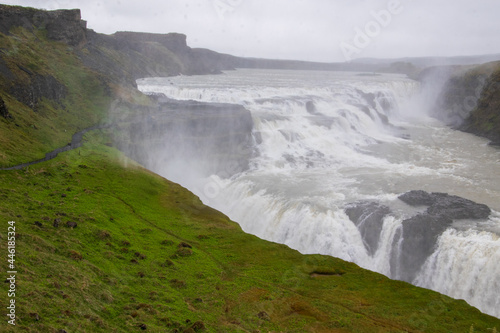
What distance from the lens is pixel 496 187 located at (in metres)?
38.2

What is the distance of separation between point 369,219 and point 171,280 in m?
18.4

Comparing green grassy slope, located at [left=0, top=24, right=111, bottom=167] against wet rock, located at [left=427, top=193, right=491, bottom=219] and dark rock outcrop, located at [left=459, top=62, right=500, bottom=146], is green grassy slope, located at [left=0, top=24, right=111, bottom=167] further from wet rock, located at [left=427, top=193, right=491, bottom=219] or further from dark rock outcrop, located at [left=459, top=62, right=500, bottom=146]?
dark rock outcrop, located at [left=459, top=62, right=500, bottom=146]

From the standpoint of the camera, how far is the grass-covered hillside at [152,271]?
14.5 metres

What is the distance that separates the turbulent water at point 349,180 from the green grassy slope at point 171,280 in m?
8.25

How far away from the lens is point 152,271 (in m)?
19.4

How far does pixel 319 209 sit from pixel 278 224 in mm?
3722

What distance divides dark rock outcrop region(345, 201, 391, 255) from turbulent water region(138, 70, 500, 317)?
375mm

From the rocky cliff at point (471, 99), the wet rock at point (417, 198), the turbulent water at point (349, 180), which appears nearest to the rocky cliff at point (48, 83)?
the turbulent water at point (349, 180)

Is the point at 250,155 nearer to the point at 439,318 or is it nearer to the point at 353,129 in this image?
the point at 353,129

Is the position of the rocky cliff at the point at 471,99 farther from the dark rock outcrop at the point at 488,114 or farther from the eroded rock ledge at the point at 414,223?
the eroded rock ledge at the point at 414,223

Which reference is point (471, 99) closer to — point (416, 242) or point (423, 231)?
point (423, 231)

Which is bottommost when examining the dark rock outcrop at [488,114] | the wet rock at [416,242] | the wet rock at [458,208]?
the wet rock at [416,242]

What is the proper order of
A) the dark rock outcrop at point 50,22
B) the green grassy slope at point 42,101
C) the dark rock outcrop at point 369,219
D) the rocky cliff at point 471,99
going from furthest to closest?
1. the rocky cliff at point 471,99
2. the dark rock outcrop at point 50,22
3. the green grassy slope at point 42,101
4. the dark rock outcrop at point 369,219

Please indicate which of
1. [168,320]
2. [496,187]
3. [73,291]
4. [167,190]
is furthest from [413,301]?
[496,187]
